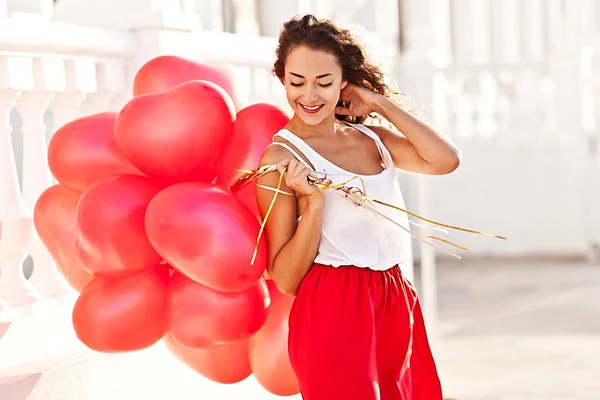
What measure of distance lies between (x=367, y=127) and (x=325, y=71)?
0.88 ft

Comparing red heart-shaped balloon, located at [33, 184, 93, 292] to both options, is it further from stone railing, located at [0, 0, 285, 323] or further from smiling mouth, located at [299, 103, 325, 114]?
smiling mouth, located at [299, 103, 325, 114]

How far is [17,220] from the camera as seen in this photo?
2475 mm

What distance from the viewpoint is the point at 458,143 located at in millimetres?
8109

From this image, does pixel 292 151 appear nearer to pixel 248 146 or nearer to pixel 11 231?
pixel 248 146

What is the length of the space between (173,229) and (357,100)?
1.81 feet

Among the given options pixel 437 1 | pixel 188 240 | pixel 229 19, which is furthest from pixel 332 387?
pixel 437 1

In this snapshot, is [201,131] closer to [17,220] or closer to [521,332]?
[17,220]

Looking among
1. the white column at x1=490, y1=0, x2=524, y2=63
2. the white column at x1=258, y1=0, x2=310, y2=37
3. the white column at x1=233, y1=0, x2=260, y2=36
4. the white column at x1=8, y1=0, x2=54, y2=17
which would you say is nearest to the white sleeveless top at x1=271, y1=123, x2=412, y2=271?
the white column at x1=8, y1=0, x2=54, y2=17

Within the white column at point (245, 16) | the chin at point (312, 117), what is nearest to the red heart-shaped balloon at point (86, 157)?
the chin at point (312, 117)

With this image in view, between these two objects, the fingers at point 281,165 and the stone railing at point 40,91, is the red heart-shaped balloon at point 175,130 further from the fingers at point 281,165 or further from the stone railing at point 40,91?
the stone railing at point 40,91

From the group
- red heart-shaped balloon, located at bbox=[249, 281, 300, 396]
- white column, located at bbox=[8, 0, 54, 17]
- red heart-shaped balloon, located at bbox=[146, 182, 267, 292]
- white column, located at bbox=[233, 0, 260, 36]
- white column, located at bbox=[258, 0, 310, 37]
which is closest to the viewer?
red heart-shaped balloon, located at bbox=[146, 182, 267, 292]

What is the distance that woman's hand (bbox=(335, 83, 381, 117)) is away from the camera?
7.36 feet

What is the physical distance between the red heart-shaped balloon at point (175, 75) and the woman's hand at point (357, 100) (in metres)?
0.25

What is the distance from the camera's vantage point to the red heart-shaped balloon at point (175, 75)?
226 cm
